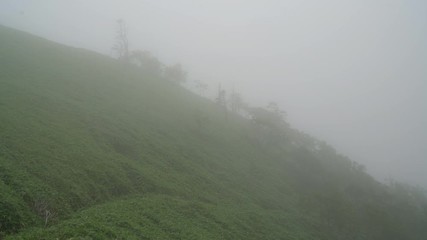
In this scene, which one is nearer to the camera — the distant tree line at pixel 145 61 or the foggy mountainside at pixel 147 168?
the foggy mountainside at pixel 147 168

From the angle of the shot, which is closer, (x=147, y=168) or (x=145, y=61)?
(x=147, y=168)

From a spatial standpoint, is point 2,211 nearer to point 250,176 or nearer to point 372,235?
point 250,176

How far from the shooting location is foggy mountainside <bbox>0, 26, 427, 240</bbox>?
30.8 metres

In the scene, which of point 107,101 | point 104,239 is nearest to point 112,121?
point 107,101

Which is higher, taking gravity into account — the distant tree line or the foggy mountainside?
the distant tree line

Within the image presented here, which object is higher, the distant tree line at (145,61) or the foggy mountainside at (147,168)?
the distant tree line at (145,61)

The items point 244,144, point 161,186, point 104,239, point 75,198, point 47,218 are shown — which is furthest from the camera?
point 244,144

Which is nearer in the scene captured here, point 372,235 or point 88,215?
point 88,215

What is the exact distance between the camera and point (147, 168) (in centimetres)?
4784

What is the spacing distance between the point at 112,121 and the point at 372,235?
6239 cm

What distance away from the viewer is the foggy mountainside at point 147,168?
3075cm

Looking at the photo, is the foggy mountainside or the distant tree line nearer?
the foggy mountainside

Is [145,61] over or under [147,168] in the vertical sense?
over

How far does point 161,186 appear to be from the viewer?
44656 mm
